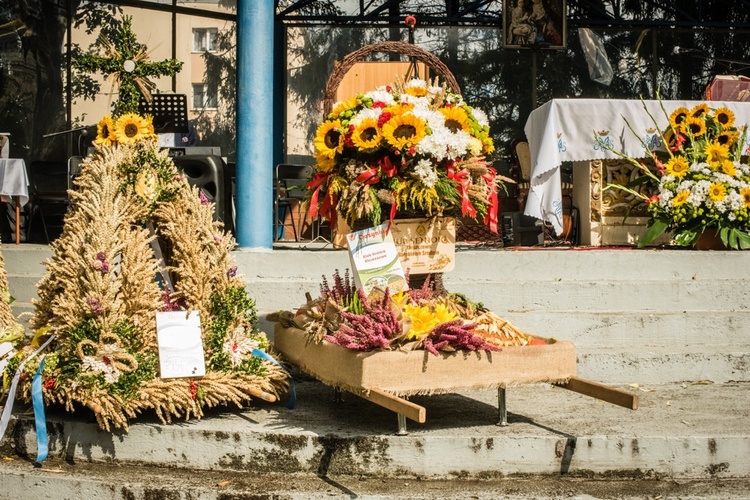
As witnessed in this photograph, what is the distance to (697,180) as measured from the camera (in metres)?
7.11

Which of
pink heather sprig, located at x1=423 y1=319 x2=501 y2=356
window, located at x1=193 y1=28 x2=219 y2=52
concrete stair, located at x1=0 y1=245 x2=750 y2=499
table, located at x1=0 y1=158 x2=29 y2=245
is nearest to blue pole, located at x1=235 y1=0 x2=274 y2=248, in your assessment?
concrete stair, located at x1=0 y1=245 x2=750 y2=499

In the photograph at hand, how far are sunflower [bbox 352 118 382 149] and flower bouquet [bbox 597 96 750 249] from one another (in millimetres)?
3483

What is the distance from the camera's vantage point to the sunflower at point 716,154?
716 cm

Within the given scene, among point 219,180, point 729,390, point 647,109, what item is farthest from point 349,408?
point 647,109

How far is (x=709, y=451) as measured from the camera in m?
3.92

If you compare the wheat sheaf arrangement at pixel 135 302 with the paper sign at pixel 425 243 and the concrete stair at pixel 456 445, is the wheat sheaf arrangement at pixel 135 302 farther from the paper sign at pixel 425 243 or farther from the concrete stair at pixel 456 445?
the paper sign at pixel 425 243

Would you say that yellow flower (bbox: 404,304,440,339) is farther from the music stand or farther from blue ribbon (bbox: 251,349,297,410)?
the music stand

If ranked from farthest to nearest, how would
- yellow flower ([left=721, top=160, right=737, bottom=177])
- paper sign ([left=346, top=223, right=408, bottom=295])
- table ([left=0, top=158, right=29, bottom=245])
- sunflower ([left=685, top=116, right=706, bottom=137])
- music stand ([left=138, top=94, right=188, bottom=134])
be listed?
table ([left=0, top=158, right=29, bottom=245]), music stand ([left=138, top=94, right=188, bottom=134]), sunflower ([left=685, top=116, right=706, bottom=137]), yellow flower ([left=721, top=160, right=737, bottom=177]), paper sign ([left=346, top=223, right=408, bottom=295])

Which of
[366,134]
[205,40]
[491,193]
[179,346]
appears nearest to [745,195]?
[491,193]

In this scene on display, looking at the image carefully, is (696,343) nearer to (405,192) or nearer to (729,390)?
(729,390)

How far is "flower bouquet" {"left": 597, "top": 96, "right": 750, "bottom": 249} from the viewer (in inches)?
271

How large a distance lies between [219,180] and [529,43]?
6.93m

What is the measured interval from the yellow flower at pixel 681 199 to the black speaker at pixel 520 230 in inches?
70.9

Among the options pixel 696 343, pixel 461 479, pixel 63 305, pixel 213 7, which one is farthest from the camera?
pixel 213 7
